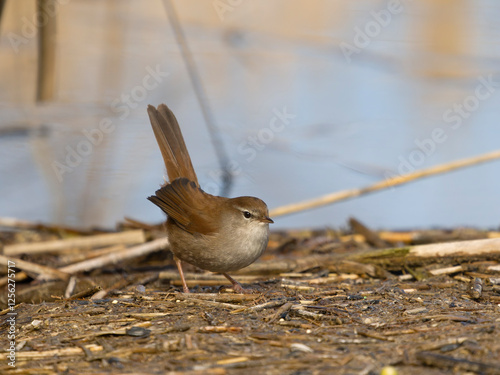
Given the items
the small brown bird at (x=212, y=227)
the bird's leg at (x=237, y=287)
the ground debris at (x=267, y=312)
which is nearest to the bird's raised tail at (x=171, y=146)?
the small brown bird at (x=212, y=227)

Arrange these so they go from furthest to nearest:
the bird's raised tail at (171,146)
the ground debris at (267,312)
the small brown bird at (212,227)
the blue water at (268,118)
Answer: the blue water at (268,118)
the bird's raised tail at (171,146)
the small brown bird at (212,227)
the ground debris at (267,312)

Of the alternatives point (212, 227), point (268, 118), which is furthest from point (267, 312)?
point (268, 118)

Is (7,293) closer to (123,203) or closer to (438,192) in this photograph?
(123,203)

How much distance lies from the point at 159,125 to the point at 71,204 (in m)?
3.16

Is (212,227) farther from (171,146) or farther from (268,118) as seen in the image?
(268,118)

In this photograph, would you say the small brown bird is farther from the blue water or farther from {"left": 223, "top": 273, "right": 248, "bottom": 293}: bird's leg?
the blue water

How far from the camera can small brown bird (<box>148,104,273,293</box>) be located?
4660 millimetres

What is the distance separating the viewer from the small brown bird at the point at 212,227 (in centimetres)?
466

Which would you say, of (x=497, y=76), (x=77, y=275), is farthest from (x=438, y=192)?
(x=77, y=275)

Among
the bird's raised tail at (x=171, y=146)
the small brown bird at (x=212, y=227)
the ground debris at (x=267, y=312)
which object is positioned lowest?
the ground debris at (x=267, y=312)

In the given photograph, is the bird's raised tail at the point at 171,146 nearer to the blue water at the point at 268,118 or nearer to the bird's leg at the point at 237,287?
the bird's leg at the point at 237,287

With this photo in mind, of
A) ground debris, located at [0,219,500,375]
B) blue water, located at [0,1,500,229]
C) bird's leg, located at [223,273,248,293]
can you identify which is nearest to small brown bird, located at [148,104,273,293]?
bird's leg, located at [223,273,248,293]

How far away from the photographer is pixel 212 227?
4820mm

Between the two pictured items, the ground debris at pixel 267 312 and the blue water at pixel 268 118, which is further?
the blue water at pixel 268 118
